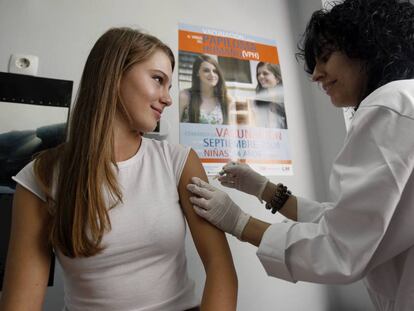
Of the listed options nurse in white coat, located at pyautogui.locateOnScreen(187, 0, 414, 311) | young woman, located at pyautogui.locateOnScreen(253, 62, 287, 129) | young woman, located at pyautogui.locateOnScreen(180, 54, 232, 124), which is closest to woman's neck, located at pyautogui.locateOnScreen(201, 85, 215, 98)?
young woman, located at pyautogui.locateOnScreen(180, 54, 232, 124)

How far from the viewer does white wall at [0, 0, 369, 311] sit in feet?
3.66

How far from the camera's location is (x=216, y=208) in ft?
2.55

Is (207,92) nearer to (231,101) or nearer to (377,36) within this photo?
(231,101)

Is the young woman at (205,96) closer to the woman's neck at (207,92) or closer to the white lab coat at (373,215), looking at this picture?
the woman's neck at (207,92)

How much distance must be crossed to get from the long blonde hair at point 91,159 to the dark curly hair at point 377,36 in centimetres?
56

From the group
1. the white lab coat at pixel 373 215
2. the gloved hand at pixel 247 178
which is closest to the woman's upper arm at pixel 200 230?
the white lab coat at pixel 373 215

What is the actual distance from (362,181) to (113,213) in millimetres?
605

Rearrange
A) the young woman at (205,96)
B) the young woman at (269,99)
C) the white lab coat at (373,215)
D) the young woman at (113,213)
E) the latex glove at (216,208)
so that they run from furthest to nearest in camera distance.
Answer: the young woman at (269,99) < the young woman at (205,96) < the latex glove at (216,208) < the young woman at (113,213) < the white lab coat at (373,215)

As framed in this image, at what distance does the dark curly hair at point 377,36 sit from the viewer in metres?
0.68

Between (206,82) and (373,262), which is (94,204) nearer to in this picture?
(373,262)

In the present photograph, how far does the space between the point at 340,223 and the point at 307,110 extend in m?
1.13

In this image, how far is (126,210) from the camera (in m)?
0.68

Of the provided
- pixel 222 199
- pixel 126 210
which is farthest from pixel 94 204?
pixel 222 199

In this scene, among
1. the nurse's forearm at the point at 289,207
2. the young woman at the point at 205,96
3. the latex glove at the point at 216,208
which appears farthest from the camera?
the young woman at the point at 205,96
